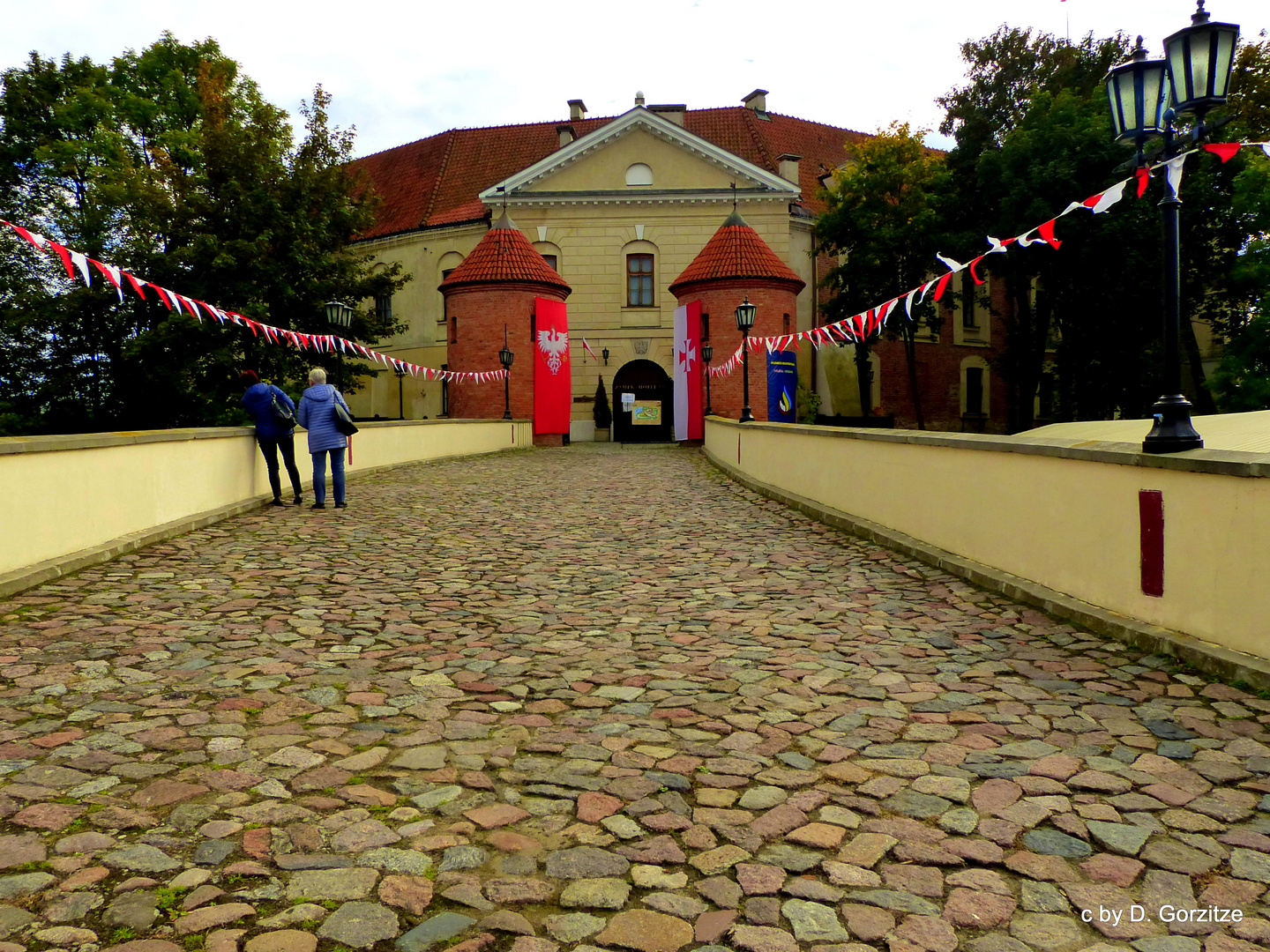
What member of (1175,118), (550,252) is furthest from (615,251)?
(1175,118)

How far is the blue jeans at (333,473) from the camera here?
12.6 m

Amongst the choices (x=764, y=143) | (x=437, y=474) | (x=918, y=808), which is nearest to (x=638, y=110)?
(x=764, y=143)

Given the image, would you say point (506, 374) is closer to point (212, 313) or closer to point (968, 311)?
point (212, 313)

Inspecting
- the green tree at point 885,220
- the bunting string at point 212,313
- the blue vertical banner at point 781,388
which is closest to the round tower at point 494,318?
the bunting string at point 212,313

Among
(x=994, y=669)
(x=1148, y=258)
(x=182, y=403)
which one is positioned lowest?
(x=994, y=669)

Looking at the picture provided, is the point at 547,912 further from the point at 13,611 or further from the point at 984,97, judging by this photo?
the point at 984,97

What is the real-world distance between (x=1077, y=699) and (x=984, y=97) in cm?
3758

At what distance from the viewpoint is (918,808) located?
331cm

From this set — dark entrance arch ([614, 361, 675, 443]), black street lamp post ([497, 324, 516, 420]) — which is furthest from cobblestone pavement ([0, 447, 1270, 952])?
dark entrance arch ([614, 361, 675, 443])

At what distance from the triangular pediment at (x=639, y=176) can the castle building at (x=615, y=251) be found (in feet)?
0.19

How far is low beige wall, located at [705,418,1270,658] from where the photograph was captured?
483 centimetres

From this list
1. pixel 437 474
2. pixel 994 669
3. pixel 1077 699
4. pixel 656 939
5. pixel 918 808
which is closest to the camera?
pixel 656 939

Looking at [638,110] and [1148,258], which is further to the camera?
[638,110]

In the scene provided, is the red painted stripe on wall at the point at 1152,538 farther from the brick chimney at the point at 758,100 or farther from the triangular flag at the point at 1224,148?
the brick chimney at the point at 758,100
